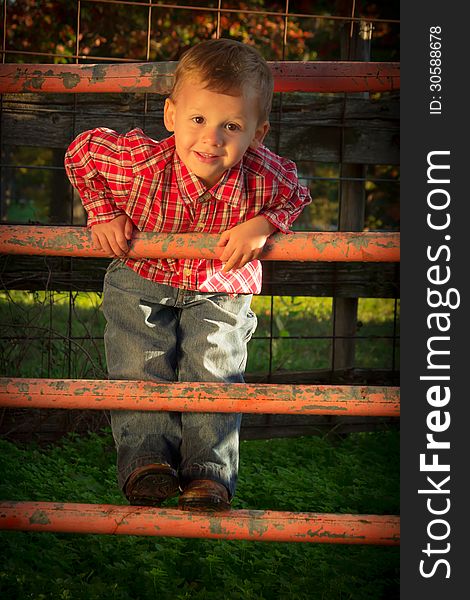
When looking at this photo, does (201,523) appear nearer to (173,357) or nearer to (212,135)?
(173,357)

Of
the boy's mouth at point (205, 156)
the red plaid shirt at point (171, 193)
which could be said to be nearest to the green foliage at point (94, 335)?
the red plaid shirt at point (171, 193)

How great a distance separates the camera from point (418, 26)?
7.48ft

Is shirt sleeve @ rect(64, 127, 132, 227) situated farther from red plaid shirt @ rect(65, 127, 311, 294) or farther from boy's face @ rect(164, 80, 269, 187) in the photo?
boy's face @ rect(164, 80, 269, 187)

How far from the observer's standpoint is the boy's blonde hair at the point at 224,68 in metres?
2.19

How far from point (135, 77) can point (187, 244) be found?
429 millimetres

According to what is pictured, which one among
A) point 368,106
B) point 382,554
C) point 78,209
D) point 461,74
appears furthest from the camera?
point 78,209

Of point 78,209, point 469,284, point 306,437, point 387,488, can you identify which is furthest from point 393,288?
point 78,209

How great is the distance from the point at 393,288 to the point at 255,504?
157cm

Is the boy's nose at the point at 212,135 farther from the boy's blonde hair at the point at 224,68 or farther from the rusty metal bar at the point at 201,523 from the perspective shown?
the rusty metal bar at the point at 201,523

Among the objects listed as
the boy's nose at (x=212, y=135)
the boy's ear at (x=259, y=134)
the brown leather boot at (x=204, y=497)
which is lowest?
the brown leather boot at (x=204, y=497)

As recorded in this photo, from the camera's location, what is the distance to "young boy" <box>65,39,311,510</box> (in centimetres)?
A: 222

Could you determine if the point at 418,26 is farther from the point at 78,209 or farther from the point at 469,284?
the point at 78,209

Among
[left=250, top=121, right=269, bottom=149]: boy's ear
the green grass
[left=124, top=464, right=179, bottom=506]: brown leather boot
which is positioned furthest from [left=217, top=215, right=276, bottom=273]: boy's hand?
the green grass

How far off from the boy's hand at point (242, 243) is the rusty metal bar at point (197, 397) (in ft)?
0.95
